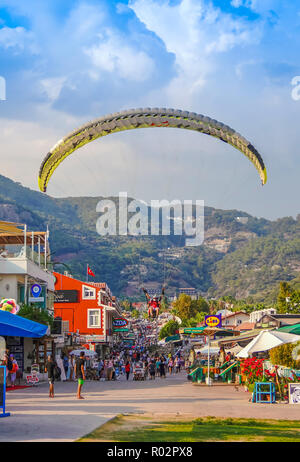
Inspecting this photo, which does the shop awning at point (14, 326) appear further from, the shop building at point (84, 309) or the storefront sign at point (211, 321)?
the shop building at point (84, 309)

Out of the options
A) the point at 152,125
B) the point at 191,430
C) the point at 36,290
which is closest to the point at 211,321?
the point at 36,290

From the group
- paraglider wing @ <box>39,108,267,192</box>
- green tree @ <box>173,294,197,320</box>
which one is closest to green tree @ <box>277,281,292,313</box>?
green tree @ <box>173,294,197,320</box>

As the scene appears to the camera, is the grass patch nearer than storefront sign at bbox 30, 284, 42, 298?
Yes

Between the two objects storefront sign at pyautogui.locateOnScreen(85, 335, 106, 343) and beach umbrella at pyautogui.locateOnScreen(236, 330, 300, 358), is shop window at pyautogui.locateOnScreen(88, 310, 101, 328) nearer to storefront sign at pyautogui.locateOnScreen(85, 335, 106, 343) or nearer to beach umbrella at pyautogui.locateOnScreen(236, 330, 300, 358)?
storefront sign at pyautogui.locateOnScreen(85, 335, 106, 343)

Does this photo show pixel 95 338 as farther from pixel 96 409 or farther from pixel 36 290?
pixel 96 409

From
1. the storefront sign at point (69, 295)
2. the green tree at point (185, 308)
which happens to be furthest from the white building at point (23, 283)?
the green tree at point (185, 308)

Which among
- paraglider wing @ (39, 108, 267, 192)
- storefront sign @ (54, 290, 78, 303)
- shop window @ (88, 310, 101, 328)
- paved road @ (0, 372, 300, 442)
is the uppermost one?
paraglider wing @ (39, 108, 267, 192)
